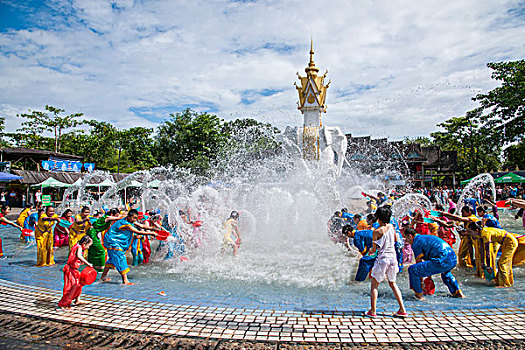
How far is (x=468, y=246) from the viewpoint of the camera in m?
7.82

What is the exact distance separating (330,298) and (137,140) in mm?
Answer: 42976

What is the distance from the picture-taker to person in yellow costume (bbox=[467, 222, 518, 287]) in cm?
654

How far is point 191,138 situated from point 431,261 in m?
36.5

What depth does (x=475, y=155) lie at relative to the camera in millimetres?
44312

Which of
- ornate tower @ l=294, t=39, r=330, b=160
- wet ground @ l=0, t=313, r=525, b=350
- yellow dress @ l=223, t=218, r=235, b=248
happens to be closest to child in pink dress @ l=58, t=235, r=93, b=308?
wet ground @ l=0, t=313, r=525, b=350

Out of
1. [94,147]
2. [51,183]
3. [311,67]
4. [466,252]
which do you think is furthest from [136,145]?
[466,252]

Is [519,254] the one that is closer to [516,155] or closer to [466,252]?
[466,252]

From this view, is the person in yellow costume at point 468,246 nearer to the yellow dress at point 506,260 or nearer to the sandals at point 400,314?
the yellow dress at point 506,260

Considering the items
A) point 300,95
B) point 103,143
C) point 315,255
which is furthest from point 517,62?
point 103,143

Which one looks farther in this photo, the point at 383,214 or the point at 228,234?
the point at 228,234

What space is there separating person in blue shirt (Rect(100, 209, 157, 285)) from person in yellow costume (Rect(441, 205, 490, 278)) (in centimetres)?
616

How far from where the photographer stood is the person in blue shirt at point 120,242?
6.88 meters

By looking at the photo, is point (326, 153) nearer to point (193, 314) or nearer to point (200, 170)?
point (193, 314)

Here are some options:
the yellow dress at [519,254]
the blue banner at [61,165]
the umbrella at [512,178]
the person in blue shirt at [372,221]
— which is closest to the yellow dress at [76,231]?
the person in blue shirt at [372,221]
